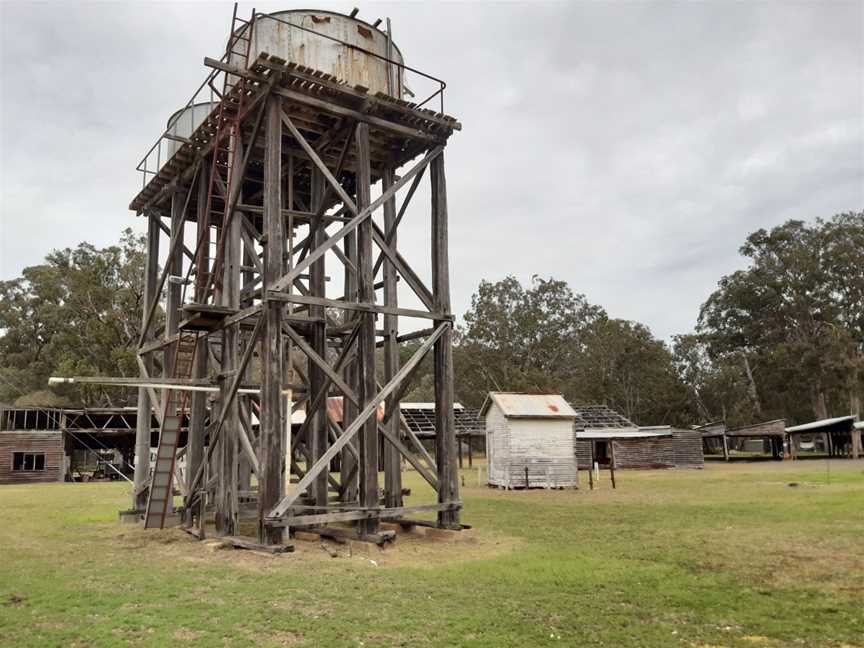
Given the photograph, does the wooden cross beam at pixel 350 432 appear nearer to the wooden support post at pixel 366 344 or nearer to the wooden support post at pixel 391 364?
the wooden support post at pixel 366 344

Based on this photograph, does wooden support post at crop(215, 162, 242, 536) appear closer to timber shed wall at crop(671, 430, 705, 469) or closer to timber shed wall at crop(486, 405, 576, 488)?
timber shed wall at crop(486, 405, 576, 488)

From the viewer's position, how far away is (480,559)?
38.4 feet

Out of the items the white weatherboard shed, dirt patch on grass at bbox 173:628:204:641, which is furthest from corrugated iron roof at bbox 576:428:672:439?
dirt patch on grass at bbox 173:628:204:641

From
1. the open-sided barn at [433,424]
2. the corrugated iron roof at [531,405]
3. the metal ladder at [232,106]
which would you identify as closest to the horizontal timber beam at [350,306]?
the metal ladder at [232,106]

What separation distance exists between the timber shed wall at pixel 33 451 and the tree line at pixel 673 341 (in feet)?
52.3

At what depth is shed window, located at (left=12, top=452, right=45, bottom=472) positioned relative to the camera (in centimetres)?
4028

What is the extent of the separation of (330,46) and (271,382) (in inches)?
290

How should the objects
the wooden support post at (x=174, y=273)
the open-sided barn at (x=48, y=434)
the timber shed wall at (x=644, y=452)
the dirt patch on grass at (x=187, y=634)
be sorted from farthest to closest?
1. the timber shed wall at (x=644, y=452)
2. the open-sided barn at (x=48, y=434)
3. the wooden support post at (x=174, y=273)
4. the dirt patch on grass at (x=187, y=634)

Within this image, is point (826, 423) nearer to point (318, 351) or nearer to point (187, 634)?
point (318, 351)

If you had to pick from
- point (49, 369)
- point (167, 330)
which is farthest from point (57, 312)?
point (167, 330)

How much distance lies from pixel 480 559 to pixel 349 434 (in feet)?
10.7

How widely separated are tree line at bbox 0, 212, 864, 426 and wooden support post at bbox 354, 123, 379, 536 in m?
49.1

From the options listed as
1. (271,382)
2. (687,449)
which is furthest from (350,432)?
(687,449)

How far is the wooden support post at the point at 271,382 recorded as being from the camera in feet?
40.2
